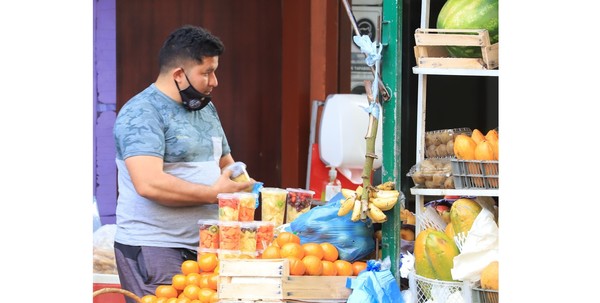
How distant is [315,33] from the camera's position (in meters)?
8.39

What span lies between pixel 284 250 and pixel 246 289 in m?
0.25

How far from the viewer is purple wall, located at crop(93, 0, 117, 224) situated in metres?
8.59

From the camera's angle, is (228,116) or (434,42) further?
(228,116)

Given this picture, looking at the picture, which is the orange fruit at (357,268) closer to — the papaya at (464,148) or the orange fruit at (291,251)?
the orange fruit at (291,251)

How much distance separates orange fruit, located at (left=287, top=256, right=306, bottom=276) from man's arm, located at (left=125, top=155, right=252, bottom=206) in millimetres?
1136

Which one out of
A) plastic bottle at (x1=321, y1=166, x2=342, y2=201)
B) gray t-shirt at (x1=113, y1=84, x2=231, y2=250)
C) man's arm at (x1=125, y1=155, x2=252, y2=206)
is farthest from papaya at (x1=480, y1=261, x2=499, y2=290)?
plastic bottle at (x1=321, y1=166, x2=342, y2=201)

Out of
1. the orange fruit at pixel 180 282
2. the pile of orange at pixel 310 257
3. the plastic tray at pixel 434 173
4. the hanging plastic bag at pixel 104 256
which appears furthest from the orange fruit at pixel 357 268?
the hanging plastic bag at pixel 104 256

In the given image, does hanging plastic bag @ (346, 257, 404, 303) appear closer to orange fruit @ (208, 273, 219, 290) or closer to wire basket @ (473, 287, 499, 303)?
wire basket @ (473, 287, 499, 303)

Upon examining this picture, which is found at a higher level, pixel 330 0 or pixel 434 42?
pixel 330 0

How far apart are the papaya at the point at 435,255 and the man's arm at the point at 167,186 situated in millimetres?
1363

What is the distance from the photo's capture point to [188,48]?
5.95 meters

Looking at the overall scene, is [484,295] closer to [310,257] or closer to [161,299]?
[310,257]
